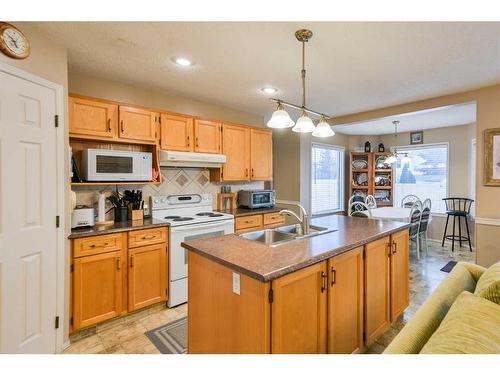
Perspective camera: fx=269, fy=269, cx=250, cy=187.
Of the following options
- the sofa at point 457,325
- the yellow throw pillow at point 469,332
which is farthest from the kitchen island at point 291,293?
the yellow throw pillow at point 469,332

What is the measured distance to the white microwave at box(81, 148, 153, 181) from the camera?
254 cm

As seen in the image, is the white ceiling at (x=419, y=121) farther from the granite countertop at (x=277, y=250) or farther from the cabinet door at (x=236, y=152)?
the granite countertop at (x=277, y=250)

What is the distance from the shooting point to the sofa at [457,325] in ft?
2.84

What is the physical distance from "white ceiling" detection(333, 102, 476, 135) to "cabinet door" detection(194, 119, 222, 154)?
2267mm

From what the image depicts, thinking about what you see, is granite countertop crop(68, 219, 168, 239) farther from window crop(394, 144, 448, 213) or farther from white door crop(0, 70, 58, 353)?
window crop(394, 144, 448, 213)

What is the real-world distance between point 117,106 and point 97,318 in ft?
6.53

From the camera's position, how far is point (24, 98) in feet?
5.98

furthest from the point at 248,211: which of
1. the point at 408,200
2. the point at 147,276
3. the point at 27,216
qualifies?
the point at 408,200

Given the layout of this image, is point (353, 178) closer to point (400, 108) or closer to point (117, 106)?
point (400, 108)

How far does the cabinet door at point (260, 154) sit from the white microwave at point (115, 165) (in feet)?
5.08

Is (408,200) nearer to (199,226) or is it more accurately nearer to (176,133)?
(199,226)

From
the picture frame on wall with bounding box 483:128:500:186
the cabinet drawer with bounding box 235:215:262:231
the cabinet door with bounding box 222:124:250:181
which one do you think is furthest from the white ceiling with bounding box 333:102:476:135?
the cabinet drawer with bounding box 235:215:262:231

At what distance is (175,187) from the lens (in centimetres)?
345
